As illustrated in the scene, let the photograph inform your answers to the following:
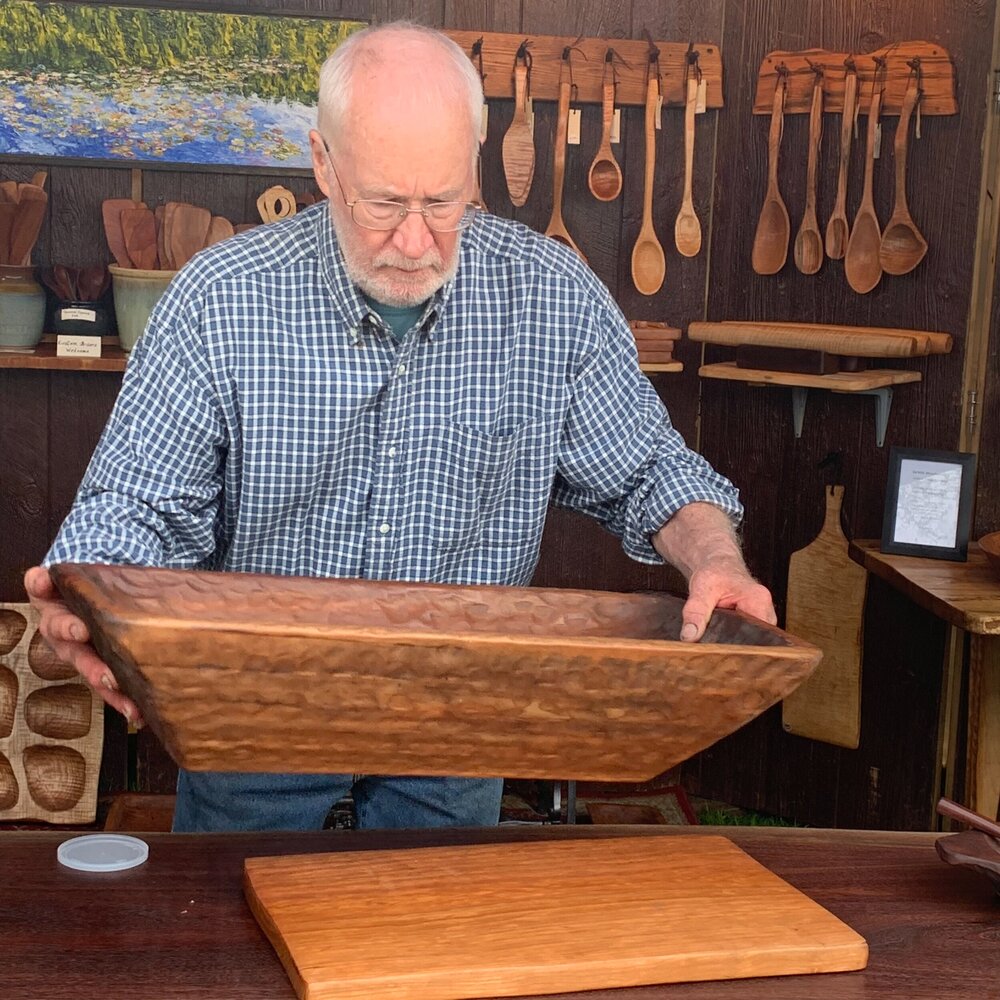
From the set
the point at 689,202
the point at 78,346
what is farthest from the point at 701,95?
the point at 78,346

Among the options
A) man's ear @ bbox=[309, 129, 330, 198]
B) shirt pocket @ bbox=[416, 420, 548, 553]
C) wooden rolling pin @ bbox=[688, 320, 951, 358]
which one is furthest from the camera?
wooden rolling pin @ bbox=[688, 320, 951, 358]

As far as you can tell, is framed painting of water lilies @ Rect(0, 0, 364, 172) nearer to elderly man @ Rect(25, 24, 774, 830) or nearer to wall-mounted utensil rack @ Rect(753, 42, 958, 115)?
wall-mounted utensil rack @ Rect(753, 42, 958, 115)

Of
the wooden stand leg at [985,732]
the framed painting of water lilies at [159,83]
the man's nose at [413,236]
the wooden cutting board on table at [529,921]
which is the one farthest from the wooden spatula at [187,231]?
the wooden cutting board on table at [529,921]

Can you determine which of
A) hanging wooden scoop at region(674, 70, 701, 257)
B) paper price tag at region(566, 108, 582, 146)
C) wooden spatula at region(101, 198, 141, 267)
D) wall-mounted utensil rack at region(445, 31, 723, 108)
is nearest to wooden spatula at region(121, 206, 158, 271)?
wooden spatula at region(101, 198, 141, 267)

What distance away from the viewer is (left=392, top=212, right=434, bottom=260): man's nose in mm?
1784

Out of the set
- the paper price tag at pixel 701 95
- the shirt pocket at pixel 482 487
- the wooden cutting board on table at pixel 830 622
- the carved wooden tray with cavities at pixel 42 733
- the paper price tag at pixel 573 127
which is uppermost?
the paper price tag at pixel 701 95

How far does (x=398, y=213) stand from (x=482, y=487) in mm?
431

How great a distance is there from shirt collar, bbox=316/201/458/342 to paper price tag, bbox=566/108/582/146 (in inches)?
74.6

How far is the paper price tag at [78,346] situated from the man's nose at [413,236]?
6.16 feet

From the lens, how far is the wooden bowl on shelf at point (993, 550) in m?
2.99

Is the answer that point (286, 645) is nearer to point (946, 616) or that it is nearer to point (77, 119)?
point (946, 616)

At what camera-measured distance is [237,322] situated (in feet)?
6.38

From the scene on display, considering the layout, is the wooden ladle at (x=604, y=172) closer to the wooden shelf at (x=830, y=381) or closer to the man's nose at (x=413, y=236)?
the wooden shelf at (x=830, y=381)

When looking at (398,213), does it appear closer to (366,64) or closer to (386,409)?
(366,64)
